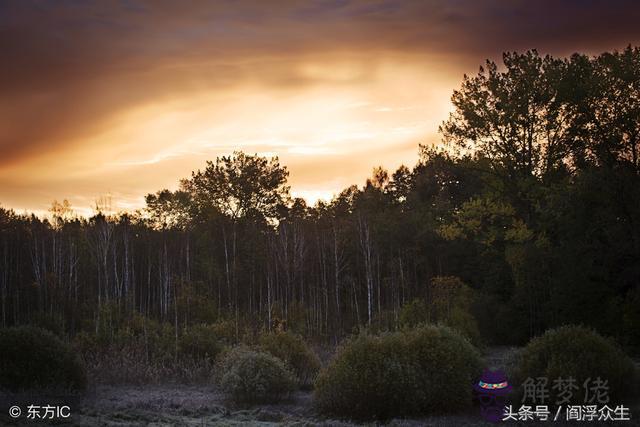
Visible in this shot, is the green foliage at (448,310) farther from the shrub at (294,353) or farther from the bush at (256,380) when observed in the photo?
the bush at (256,380)

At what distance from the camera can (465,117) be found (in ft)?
98.5

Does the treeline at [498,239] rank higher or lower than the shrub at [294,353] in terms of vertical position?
higher

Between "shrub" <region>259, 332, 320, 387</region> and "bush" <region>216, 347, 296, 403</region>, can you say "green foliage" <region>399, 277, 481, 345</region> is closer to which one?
"shrub" <region>259, 332, 320, 387</region>

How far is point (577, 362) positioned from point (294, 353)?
28.2 feet

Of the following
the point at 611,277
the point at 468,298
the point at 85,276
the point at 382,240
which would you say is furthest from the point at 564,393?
the point at 85,276

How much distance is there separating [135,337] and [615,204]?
19212 millimetres

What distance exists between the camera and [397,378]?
1326cm

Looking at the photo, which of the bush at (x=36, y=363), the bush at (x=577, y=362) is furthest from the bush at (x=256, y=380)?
the bush at (x=577, y=362)

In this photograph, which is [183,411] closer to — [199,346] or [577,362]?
[199,346]

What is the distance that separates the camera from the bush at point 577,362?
519 inches

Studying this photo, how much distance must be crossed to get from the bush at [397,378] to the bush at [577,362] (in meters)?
1.28

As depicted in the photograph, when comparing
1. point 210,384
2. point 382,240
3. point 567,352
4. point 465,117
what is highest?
point 465,117

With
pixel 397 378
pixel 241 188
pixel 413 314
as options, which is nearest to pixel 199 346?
pixel 413 314

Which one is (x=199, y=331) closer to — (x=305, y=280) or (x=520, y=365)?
(x=520, y=365)
